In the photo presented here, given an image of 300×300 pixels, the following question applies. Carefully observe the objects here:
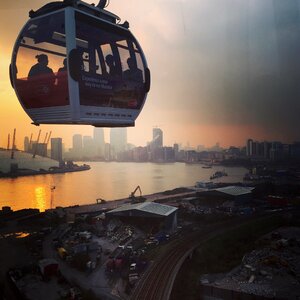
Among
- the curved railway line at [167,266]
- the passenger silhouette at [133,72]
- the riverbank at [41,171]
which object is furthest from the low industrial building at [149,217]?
the riverbank at [41,171]

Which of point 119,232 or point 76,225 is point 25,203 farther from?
point 119,232

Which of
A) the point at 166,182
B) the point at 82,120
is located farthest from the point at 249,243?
the point at 166,182

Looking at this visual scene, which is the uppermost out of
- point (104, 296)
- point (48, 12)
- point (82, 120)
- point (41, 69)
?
point (48, 12)

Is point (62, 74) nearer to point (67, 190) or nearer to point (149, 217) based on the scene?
point (149, 217)

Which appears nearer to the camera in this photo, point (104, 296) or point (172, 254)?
point (104, 296)

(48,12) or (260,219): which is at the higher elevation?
(48,12)

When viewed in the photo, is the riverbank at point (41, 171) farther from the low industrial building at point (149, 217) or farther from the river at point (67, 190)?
the low industrial building at point (149, 217)
